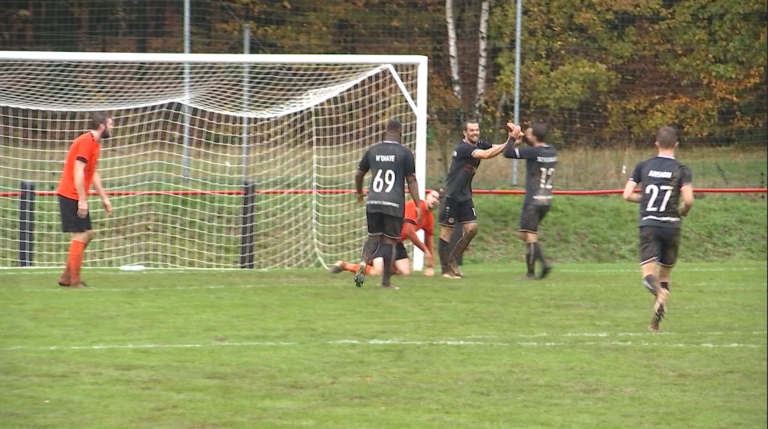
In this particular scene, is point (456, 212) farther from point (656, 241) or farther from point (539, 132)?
point (656, 241)

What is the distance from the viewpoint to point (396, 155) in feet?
38.4

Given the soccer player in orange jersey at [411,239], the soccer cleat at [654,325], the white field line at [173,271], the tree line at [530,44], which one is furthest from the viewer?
the tree line at [530,44]

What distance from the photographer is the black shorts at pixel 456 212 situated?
43.7 feet

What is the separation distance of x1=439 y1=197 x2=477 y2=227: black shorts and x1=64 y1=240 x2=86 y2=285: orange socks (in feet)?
14.5

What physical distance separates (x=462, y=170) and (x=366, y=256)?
214 centimetres

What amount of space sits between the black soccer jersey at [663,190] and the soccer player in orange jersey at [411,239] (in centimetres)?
436

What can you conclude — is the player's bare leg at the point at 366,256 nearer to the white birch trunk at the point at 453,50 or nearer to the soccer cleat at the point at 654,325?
the soccer cleat at the point at 654,325

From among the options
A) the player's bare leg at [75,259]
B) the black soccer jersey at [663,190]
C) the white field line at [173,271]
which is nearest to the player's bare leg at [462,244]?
the white field line at [173,271]

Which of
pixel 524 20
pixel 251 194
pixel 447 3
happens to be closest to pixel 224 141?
pixel 251 194

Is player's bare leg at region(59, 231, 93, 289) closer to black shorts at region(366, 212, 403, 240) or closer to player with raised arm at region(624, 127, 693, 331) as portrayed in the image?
black shorts at region(366, 212, 403, 240)

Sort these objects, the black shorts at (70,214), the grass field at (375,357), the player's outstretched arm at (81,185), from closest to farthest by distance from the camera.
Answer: the grass field at (375,357)
the player's outstretched arm at (81,185)
the black shorts at (70,214)

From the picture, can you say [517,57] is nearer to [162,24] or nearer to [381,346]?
[162,24]

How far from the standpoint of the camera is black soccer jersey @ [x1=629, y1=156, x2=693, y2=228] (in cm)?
905

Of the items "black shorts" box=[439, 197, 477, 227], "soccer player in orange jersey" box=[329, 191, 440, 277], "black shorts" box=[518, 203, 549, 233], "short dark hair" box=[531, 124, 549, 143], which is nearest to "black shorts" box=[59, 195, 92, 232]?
"soccer player in orange jersey" box=[329, 191, 440, 277]
